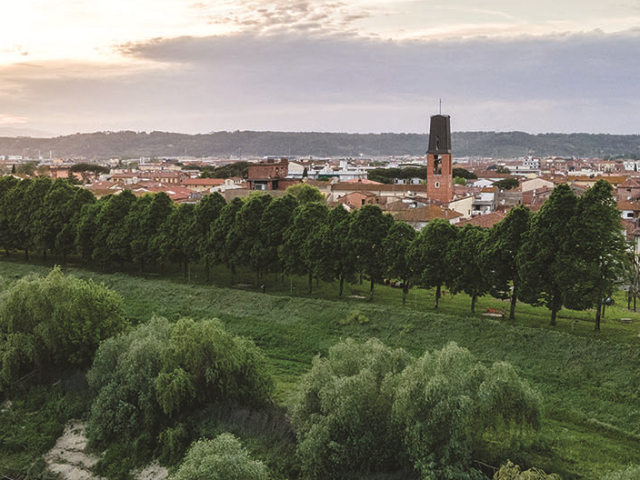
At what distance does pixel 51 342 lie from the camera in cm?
3075

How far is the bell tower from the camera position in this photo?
9406 cm

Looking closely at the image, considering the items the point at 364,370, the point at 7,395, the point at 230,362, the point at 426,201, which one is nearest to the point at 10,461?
the point at 7,395

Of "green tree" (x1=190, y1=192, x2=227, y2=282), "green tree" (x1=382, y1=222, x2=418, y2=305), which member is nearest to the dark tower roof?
"green tree" (x1=190, y1=192, x2=227, y2=282)

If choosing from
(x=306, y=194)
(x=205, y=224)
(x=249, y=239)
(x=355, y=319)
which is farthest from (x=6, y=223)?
(x=355, y=319)

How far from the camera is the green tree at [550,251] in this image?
33750mm

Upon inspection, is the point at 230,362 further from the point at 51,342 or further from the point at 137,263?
the point at 137,263

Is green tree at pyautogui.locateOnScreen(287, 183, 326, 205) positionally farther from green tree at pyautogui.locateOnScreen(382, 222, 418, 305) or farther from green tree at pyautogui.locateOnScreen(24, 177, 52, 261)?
green tree at pyautogui.locateOnScreen(382, 222, 418, 305)

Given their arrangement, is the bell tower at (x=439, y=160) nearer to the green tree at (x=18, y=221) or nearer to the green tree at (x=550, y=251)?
the green tree at (x=18, y=221)

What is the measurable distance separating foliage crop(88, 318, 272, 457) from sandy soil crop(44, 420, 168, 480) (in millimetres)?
812

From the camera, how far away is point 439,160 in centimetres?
9481

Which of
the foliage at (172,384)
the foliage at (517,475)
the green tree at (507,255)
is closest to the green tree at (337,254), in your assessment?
the green tree at (507,255)

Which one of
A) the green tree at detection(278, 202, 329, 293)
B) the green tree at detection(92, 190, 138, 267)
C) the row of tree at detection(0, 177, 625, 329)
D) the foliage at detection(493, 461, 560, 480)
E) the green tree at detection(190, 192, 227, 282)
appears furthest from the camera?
the green tree at detection(92, 190, 138, 267)

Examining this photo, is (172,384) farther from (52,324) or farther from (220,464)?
(52,324)

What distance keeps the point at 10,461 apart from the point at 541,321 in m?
28.3
